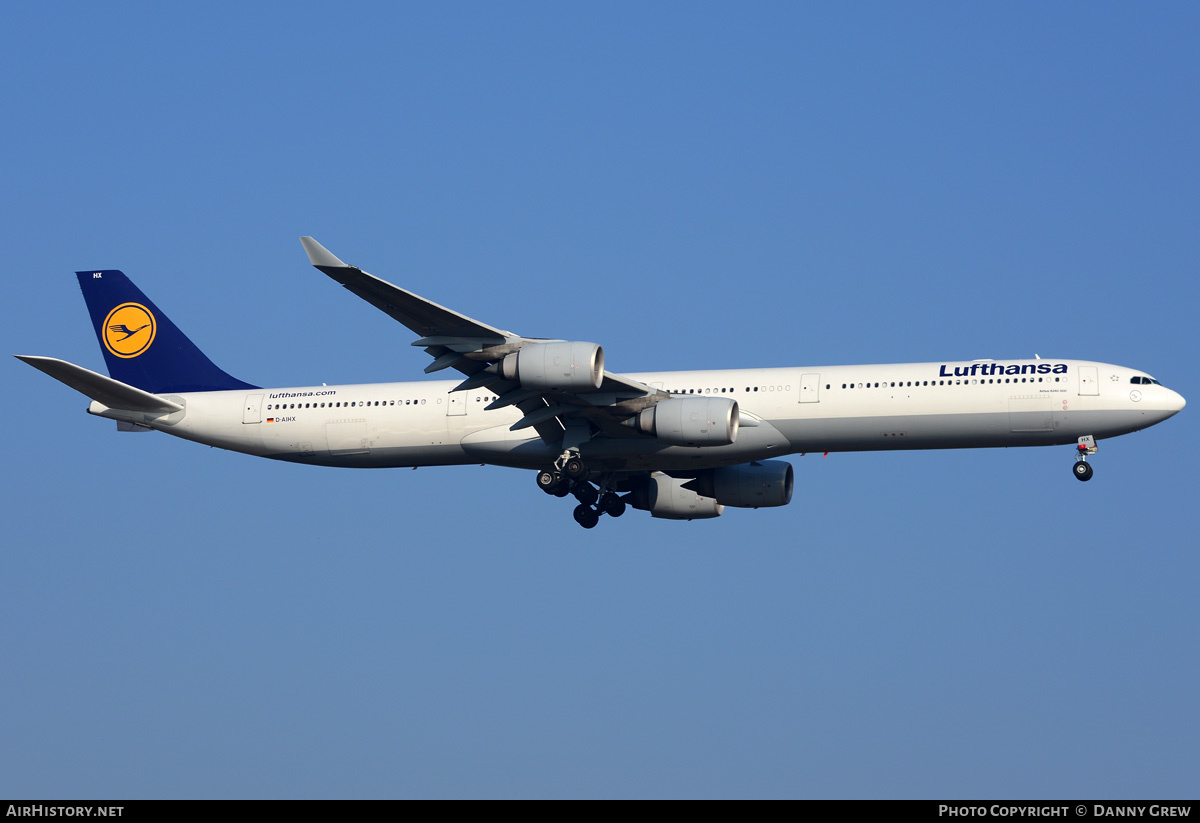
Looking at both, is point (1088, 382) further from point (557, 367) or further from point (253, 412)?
point (253, 412)

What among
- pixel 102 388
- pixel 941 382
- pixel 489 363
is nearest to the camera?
pixel 489 363

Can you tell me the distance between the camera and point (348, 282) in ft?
122

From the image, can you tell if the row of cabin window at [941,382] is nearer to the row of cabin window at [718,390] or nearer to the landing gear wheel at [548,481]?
the row of cabin window at [718,390]

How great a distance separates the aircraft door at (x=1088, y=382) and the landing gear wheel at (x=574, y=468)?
48.7ft

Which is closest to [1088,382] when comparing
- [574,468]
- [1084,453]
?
[1084,453]

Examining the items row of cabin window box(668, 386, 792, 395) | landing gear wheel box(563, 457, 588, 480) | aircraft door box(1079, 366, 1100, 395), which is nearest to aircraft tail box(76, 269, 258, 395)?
landing gear wheel box(563, 457, 588, 480)

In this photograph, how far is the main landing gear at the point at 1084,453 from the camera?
4225 cm

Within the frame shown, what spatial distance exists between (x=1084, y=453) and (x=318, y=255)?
22713 mm

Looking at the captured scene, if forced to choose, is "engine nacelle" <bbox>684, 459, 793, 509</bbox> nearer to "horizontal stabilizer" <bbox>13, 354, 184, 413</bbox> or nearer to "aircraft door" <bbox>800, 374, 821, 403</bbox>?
"aircraft door" <bbox>800, 374, 821, 403</bbox>

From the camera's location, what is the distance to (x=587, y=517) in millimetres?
48594
